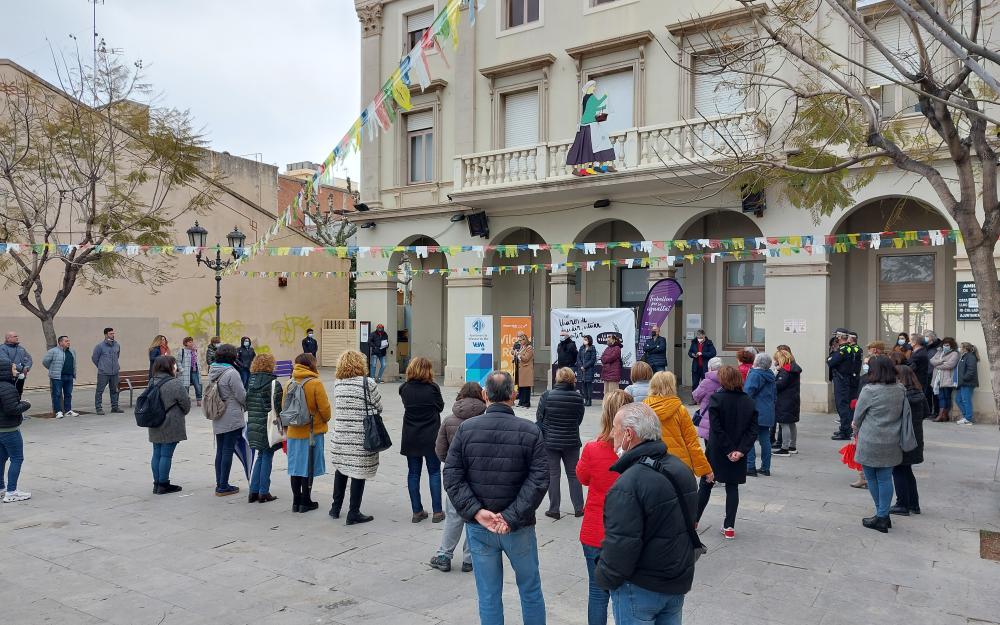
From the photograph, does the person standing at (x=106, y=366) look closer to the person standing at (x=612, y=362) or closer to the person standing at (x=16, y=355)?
the person standing at (x=16, y=355)

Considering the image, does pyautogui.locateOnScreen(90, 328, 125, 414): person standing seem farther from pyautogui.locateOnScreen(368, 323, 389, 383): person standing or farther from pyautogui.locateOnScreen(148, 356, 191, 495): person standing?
pyautogui.locateOnScreen(148, 356, 191, 495): person standing

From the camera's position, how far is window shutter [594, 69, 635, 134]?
17797 mm

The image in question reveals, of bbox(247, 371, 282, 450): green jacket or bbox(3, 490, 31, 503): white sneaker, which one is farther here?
bbox(3, 490, 31, 503): white sneaker

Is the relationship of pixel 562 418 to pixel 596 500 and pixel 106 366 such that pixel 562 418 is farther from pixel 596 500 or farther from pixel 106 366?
pixel 106 366

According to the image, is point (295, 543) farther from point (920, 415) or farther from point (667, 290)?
point (667, 290)

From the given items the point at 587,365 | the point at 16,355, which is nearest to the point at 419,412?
the point at 587,365

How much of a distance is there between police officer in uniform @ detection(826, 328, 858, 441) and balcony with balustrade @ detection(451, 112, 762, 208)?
466cm

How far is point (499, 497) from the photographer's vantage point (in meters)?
4.26

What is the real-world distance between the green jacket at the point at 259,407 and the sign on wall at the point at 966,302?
12.8m

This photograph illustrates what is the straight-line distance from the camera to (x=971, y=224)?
7312mm

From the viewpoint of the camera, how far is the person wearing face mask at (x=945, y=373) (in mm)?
13234

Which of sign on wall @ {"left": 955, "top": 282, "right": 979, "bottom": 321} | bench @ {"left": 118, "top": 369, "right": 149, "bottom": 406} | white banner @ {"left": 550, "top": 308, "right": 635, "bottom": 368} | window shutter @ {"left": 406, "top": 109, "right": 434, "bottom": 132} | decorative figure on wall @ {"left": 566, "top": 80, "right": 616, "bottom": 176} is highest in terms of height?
window shutter @ {"left": 406, "top": 109, "right": 434, "bottom": 132}

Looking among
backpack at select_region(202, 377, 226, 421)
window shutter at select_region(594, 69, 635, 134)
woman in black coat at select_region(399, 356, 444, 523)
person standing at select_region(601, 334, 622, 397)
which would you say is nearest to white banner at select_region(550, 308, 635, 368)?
person standing at select_region(601, 334, 622, 397)

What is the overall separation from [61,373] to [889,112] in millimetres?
17375
